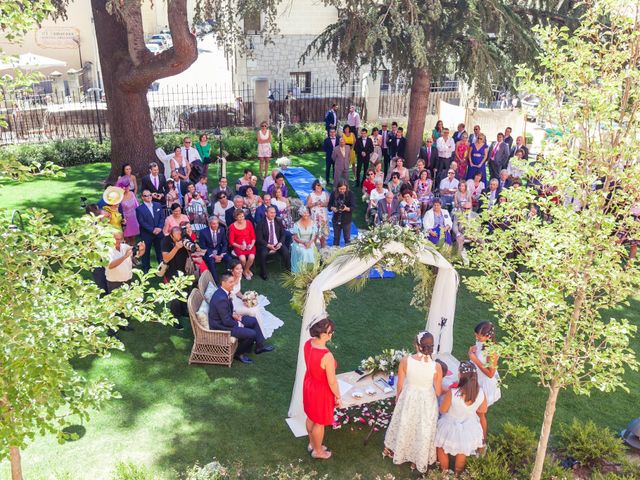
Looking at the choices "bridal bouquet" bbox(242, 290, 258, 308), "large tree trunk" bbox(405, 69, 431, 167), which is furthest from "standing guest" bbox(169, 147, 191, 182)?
"large tree trunk" bbox(405, 69, 431, 167)

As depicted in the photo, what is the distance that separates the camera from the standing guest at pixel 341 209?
41.9 ft

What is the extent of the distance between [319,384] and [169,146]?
45.5ft

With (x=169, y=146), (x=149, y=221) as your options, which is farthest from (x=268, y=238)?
(x=169, y=146)

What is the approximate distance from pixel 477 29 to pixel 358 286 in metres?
8.85

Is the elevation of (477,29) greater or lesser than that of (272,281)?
greater

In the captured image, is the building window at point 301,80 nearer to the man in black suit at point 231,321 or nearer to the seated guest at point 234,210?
the seated guest at point 234,210

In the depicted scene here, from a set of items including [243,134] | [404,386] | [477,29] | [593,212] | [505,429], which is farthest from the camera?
[243,134]

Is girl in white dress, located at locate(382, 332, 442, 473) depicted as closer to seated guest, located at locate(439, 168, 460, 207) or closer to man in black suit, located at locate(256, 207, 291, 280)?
man in black suit, located at locate(256, 207, 291, 280)

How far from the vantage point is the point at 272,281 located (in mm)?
11727

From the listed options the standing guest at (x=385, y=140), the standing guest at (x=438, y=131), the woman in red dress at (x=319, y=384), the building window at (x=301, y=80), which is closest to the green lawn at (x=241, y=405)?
the woman in red dress at (x=319, y=384)

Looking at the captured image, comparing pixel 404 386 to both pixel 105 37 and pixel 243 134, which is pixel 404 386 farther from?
pixel 243 134

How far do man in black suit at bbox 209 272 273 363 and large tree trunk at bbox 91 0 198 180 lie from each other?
265 inches

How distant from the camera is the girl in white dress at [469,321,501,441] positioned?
701cm

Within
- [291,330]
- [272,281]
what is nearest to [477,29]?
[272,281]
